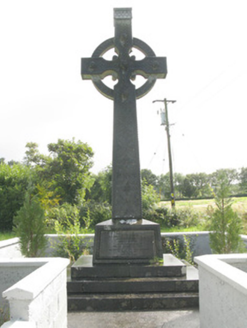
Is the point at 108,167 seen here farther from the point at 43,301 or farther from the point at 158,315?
the point at 43,301

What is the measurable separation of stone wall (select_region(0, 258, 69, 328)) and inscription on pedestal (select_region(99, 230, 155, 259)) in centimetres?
151

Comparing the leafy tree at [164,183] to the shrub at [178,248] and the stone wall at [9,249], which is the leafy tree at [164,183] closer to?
the shrub at [178,248]

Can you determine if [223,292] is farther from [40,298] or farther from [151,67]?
[151,67]

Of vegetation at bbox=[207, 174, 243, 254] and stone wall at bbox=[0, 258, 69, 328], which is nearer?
stone wall at bbox=[0, 258, 69, 328]

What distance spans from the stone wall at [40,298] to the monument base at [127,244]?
4.86ft

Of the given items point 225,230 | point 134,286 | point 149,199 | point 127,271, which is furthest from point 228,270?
point 149,199

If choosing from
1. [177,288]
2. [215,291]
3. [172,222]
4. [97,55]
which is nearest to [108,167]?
[172,222]

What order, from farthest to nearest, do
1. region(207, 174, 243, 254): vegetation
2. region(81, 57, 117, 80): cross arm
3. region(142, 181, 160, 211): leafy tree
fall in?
region(142, 181, 160, 211): leafy tree, region(81, 57, 117, 80): cross arm, region(207, 174, 243, 254): vegetation

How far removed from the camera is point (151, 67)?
584 centimetres

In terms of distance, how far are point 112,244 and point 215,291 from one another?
2.33 metres

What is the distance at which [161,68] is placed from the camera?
19.2 feet

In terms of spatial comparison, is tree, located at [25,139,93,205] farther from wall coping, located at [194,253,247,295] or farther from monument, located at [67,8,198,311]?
wall coping, located at [194,253,247,295]

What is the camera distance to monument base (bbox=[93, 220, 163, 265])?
4691 millimetres

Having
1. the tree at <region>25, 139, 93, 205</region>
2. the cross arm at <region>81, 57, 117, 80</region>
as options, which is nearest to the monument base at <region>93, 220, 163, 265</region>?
the cross arm at <region>81, 57, 117, 80</region>
